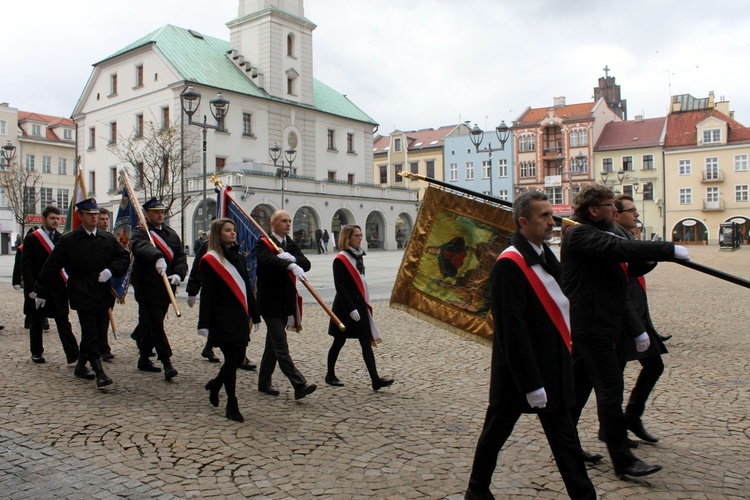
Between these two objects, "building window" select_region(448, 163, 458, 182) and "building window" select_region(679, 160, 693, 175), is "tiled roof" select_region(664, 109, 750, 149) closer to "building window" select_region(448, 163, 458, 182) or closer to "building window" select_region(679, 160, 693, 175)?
"building window" select_region(679, 160, 693, 175)

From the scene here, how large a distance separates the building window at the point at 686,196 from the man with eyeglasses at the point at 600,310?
70.0 meters

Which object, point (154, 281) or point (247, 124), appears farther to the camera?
point (247, 124)

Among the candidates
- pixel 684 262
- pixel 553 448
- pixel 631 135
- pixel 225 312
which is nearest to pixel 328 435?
pixel 225 312

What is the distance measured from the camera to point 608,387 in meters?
4.52

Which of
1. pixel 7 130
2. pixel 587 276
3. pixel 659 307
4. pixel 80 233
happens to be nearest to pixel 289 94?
pixel 7 130

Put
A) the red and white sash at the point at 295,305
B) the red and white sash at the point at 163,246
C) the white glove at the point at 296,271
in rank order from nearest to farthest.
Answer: the white glove at the point at 296,271
the red and white sash at the point at 295,305
the red and white sash at the point at 163,246

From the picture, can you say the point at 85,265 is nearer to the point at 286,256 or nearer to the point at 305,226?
the point at 286,256

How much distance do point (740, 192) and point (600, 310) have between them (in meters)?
70.4

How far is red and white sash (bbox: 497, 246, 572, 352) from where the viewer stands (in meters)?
3.79

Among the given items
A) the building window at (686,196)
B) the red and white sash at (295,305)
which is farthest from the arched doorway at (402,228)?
the red and white sash at (295,305)

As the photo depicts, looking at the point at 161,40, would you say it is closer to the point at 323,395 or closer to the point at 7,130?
the point at 7,130

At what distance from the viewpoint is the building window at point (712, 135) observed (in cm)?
6638

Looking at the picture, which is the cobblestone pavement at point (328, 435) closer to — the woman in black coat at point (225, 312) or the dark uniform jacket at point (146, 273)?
the woman in black coat at point (225, 312)

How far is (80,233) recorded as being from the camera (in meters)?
7.58
